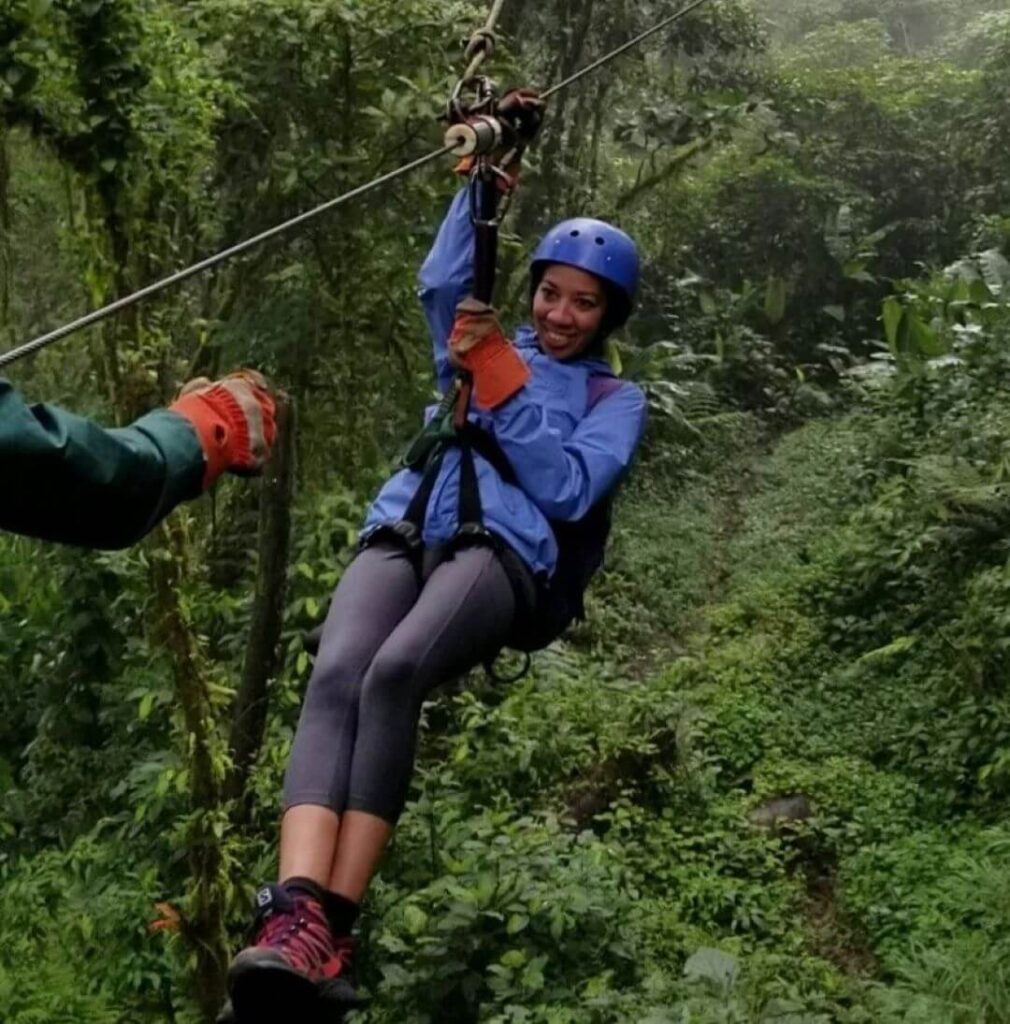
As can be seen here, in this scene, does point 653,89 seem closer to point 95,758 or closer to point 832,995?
point 95,758

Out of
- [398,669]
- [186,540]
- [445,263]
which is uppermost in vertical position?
[445,263]

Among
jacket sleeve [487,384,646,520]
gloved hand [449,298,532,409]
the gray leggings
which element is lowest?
the gray leggings

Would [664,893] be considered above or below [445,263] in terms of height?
below

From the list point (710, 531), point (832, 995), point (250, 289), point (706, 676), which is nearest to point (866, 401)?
point (710, 531)

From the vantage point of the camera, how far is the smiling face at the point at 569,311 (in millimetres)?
3102

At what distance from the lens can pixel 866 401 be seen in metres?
10.1

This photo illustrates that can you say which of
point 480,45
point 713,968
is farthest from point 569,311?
point 713,968

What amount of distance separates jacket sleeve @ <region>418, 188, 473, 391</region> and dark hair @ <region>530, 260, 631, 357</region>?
0.29m

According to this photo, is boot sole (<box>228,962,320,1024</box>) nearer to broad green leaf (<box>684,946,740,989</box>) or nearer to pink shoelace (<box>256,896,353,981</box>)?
pink shoelace (<box>256,896,353,981</box>)

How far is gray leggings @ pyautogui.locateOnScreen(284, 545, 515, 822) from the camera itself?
2422mm

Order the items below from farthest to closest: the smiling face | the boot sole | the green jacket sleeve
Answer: the smiling face < the boot sole < the green jacket sleeve

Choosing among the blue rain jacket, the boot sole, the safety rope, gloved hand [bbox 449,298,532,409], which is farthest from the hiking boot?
the safety rope

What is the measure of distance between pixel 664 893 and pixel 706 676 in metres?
1.56

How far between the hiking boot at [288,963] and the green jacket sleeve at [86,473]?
0.90 metres
